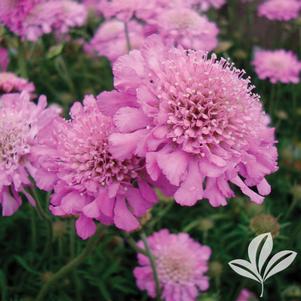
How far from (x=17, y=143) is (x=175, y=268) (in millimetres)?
541

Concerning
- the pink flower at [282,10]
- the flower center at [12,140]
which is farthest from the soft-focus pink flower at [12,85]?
the pink flower at [282,10]

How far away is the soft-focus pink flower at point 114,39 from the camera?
1.71m

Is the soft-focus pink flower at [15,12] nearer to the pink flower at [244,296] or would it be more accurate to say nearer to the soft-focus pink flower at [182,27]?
the soft-focus pink flower at [182,27]

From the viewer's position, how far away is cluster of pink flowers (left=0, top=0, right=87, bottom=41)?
1381mm

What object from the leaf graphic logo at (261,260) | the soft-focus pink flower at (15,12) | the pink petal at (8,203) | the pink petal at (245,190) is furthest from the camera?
the soft-focus pink flower at (15,12)

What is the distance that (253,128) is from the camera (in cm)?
82

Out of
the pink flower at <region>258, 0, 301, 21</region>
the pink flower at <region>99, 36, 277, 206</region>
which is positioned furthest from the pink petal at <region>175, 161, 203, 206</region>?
the pink flower at <region>258, 0, 301, 21</region>

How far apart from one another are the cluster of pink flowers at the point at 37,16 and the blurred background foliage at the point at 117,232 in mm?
58

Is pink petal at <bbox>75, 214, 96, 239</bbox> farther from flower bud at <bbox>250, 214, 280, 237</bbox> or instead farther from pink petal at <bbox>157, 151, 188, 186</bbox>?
flower bud at <bbox>250, 214, 280, 237</bbox>

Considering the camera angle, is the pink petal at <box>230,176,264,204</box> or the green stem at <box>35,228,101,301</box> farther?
the green stem at <box>35,228,101,301</box>

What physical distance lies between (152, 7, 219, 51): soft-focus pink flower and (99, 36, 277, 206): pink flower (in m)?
0.69

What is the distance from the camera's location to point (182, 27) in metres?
1.56

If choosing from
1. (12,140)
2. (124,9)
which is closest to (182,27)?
(124,9)

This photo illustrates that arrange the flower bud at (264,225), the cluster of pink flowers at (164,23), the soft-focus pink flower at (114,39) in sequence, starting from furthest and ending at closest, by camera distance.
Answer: the soft-focus pink flower at (114,39)
the cluster of pink flowers at (164,23)
the flower bud at (264,225)
